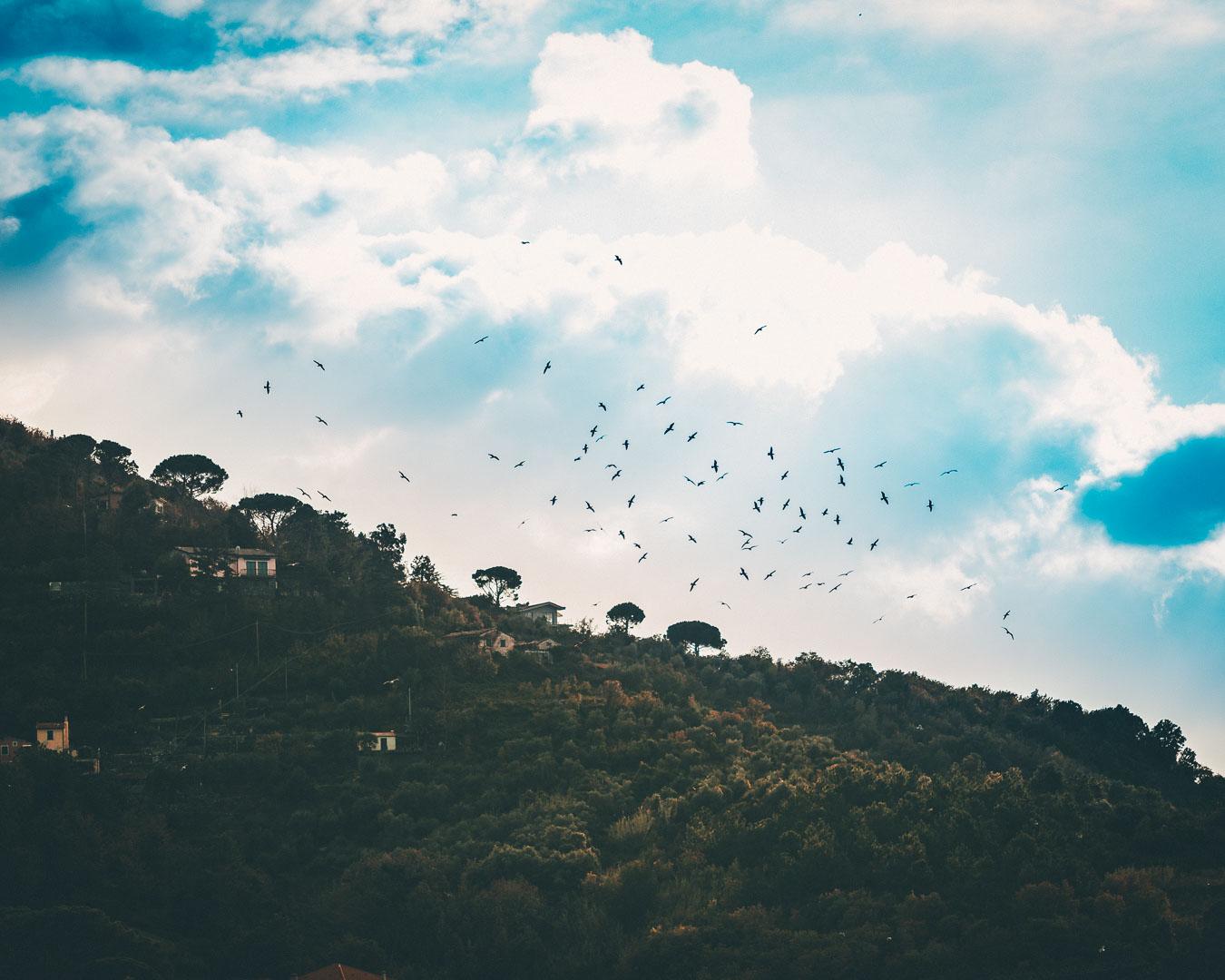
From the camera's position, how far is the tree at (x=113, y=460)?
3802 inches

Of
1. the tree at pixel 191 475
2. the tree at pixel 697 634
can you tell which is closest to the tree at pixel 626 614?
the tree at pixel 697 634

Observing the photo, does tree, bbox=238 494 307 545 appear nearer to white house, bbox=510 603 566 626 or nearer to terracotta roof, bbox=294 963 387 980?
white house, bbox=510 603 566 626

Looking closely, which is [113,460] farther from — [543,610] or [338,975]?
[338,975]

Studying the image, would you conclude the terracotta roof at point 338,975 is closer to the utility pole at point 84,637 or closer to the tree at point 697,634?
the utility pole at point 84,637

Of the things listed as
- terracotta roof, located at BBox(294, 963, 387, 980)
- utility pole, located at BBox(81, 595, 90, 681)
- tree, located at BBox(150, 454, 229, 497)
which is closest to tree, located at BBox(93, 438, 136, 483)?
tree, located at BBox(150, 454, 229, 497)

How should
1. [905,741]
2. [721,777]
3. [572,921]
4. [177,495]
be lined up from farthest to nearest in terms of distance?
[177,495] → [905,741] → [721,777] → [572,921]

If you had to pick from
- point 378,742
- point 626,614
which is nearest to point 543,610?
point 626,614

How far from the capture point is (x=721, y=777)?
191 ft

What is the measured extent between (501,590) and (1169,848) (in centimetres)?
6455

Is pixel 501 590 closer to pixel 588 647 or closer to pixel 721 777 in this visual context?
pixel 588 647

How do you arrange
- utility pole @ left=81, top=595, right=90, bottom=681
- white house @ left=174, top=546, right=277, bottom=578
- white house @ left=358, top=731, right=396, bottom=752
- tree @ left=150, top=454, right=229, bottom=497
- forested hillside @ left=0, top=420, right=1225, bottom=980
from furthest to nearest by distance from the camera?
tree @ left=150, top=454, right=229, bottom=497 < white house @ left=174, top=546, right=277, bottom=578 < utility pole @ left=81, top=595, right=90, bottom=681 < white house @ left=358, top=731, right=396, bottom=752 < forested hillside @ left=0, top=420, right=1225, bottom=980

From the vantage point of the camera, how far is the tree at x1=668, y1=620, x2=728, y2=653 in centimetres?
10475

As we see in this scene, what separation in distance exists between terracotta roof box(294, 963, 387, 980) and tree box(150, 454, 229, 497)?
64.9 m

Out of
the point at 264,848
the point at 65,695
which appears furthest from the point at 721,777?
the point at 65,695
